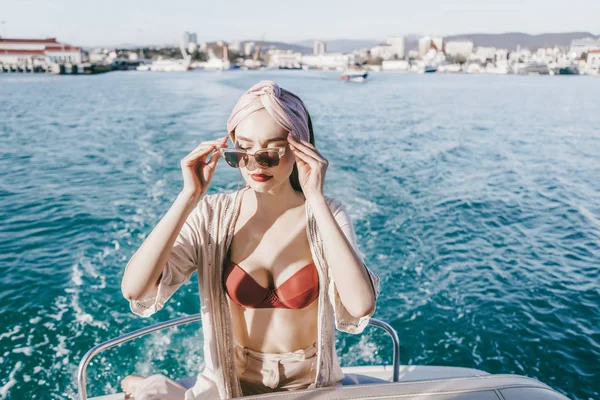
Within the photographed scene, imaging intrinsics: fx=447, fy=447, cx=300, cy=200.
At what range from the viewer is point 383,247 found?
920 cm

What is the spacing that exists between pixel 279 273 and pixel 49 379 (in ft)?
15.8

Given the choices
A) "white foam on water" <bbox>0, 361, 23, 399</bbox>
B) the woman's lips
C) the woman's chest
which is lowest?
"white foam on water" <bbox>0, 361, 23, 399</bbox>

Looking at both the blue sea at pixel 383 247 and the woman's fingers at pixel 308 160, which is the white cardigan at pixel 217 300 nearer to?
the woman's fingers at pixel 308 160

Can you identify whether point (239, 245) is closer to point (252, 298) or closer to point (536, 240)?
point (252, 298)

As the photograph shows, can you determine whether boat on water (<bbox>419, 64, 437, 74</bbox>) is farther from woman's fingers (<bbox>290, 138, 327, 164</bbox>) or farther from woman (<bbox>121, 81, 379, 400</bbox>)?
woman's fingers (<bbox>290, 138, 327, 164</bbox>)

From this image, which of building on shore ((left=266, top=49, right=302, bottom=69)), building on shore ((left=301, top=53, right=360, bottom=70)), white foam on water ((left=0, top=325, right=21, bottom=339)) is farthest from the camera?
building on shore ((left=301, top=53, right=360, bottom=70))

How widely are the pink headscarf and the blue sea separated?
4.53 m

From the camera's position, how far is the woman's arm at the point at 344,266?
67.9 inches

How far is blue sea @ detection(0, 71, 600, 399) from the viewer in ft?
19.9

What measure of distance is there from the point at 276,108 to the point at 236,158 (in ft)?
0.83

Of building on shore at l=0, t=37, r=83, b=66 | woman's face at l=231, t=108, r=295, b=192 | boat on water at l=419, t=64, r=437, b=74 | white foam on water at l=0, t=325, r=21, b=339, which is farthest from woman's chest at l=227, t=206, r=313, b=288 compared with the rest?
boat on water at l=419, t=64, r=437, b=74

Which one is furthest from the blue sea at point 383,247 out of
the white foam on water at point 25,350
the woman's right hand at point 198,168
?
the woman's right hand at point 198,168

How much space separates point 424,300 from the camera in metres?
7.54

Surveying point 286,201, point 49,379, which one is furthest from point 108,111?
point 286,201
